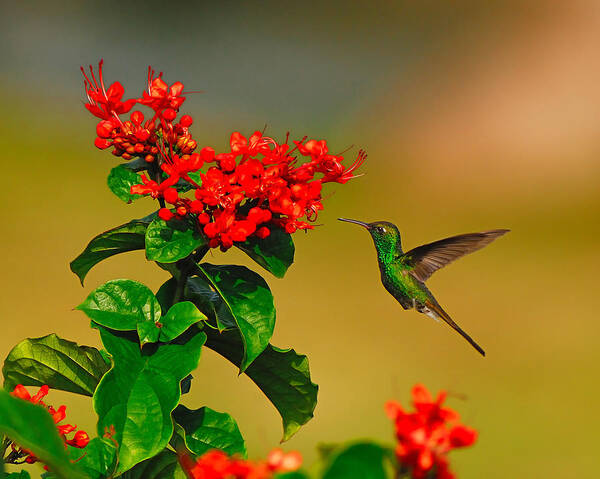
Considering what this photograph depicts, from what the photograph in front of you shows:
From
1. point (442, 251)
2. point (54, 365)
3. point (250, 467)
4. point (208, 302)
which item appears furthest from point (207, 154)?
point (442, 251)

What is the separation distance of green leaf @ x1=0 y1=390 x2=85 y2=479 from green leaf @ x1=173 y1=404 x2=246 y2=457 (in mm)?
325

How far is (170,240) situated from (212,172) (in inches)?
2.9

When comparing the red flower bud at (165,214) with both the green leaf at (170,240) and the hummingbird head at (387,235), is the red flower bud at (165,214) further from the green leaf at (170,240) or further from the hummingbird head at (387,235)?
the hummingbird head at (387,235)

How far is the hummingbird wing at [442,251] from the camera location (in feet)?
3.53

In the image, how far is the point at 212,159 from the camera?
686mm

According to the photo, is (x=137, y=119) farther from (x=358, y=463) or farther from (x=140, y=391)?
(x=358, y=463)

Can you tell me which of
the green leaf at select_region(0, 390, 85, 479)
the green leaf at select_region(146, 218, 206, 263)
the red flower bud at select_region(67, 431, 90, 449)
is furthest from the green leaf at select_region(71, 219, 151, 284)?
the green leaf at select_region(0, 390, 85, 479)

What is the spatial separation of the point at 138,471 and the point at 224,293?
0.19 m

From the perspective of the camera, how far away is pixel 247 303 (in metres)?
0.67

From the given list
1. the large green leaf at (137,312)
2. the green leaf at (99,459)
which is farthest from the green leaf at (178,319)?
the green leaf at (99,459)

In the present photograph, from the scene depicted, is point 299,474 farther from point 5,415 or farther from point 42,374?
point 42,374

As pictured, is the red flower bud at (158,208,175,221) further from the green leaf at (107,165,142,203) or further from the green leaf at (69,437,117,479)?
the green leaf at (69,437,117,479)

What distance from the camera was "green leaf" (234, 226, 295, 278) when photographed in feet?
2.27

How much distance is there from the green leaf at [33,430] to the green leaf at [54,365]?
33cm
